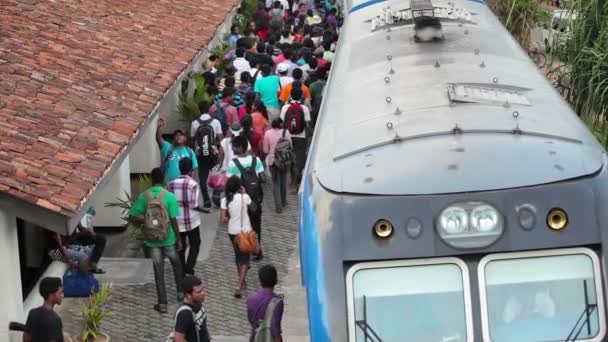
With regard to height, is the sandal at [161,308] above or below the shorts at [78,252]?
below

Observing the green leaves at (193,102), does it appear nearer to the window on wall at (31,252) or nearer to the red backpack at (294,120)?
the red backpack at (294,120)

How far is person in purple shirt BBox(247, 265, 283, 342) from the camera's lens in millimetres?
9859

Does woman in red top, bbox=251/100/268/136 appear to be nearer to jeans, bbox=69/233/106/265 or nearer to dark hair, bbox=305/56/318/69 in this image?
dark hair, bbox=305/56/318/69

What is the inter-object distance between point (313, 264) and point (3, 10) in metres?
9.25

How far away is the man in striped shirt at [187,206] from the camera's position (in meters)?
13.3

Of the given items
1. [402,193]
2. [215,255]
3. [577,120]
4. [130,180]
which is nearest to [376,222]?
[402,193]

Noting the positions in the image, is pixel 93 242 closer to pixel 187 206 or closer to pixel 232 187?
pixel 187 206

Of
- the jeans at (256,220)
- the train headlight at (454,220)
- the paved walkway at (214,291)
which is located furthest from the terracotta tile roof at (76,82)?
the train headlight at (454,220)

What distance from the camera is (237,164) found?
47.5 ft

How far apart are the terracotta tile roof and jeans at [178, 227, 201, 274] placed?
46.3 inches

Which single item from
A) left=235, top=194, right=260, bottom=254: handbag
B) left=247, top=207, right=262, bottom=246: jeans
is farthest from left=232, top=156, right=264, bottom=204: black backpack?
left=235, top=194, right=260, bottom=254: handbag

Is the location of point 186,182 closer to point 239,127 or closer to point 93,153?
point 93,153

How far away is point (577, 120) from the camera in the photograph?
8.92 m

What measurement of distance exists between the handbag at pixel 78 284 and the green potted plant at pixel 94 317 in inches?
15.9
